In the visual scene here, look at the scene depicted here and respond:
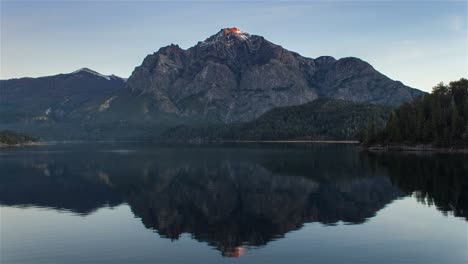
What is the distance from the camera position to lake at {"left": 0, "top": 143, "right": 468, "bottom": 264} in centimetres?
5403

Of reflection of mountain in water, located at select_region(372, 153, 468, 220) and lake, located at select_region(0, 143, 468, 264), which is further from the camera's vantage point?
reflection of mountain in water, located at select_region(372, 153, 468, 220)

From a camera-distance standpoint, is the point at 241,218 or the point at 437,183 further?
the point at 437,183

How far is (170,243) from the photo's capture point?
196 ft

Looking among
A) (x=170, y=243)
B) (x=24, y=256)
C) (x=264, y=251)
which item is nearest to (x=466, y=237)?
(x=264, y=251)

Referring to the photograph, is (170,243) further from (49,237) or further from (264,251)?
(49,237)

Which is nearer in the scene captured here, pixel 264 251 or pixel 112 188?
pixel 264 251

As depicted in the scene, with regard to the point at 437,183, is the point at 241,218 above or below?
below

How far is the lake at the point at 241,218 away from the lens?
177ft

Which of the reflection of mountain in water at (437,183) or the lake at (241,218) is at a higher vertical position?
the reflection of mountain in water at (437,183)

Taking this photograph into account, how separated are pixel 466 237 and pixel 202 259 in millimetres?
33809

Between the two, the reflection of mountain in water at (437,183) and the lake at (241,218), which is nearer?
the lake at (241,218)

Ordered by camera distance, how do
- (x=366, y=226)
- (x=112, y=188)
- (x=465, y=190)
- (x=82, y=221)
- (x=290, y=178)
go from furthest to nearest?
(x=290, y=178), (x=112, y=188), (x=465, y=190), (x=82, y=221), (x=366, y=226)

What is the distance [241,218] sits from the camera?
76.0 metres

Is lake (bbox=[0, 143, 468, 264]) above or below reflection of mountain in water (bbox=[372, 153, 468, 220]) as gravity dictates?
below
